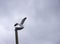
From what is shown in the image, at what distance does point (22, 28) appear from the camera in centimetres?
2895

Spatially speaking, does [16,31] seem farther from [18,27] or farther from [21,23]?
[21,23]

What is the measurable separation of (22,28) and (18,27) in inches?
22.6

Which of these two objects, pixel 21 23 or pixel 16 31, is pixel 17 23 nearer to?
pixel 21 23

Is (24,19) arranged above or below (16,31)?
above

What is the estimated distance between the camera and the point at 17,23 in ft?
98.8

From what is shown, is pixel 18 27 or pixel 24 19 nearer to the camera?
pixel 18 27

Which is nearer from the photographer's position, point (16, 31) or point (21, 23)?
point (16, 31)

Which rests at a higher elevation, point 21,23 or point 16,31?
point 21,23

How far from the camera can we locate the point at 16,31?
91.5ft

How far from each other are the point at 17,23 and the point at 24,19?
1.01 meters

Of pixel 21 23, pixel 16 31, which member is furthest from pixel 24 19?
pixel 16 31

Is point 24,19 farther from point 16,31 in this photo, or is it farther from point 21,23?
point 16,31

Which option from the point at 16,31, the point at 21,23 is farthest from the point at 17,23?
the point at 16,31

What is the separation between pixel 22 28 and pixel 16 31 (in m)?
1.26
